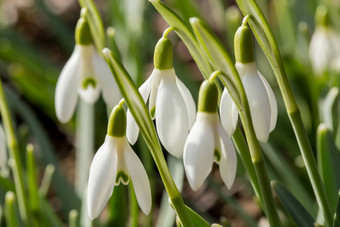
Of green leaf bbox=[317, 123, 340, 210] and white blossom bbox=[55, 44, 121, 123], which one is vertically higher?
white blossom bbox=[55, 44, 121, 123]

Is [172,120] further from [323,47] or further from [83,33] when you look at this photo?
[323,47]

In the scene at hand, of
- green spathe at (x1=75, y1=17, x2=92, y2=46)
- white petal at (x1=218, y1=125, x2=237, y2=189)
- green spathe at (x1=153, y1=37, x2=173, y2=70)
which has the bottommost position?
white petal at (x1=218, y1=125, x2=237, y2=189)

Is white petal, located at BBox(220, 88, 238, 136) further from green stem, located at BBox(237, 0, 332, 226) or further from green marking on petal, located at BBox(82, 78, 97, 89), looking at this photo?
green marking on petal, located at BBox(82, 78, 97, 89)

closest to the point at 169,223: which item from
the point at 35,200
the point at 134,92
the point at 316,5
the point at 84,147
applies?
the point at 35,200

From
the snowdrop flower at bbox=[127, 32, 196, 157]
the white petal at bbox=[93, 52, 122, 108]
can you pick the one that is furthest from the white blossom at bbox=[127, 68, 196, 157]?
the white petal at bbox=[93, 52, 122, 108]

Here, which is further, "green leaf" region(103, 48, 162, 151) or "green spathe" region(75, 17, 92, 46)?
"green spathe" region(75, 17, 92, 46)

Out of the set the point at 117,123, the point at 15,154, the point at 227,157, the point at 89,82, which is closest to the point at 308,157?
the point at 227,157

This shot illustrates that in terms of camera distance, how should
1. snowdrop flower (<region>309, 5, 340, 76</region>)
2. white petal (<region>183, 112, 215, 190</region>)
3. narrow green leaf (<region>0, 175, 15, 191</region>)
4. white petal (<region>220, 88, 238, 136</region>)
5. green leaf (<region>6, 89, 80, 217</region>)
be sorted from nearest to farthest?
white petal (<region>183, 112, 215, 190</region>)
white petal (<region>220, 88, 238, 136</region>)
narrow green leaf (<region>0, 175, 15, 191</region>)
green leaf (<region>6, 89, 80, 217</region>)
snowdrop flower (<region>309, 5, 340, 76</region>)
